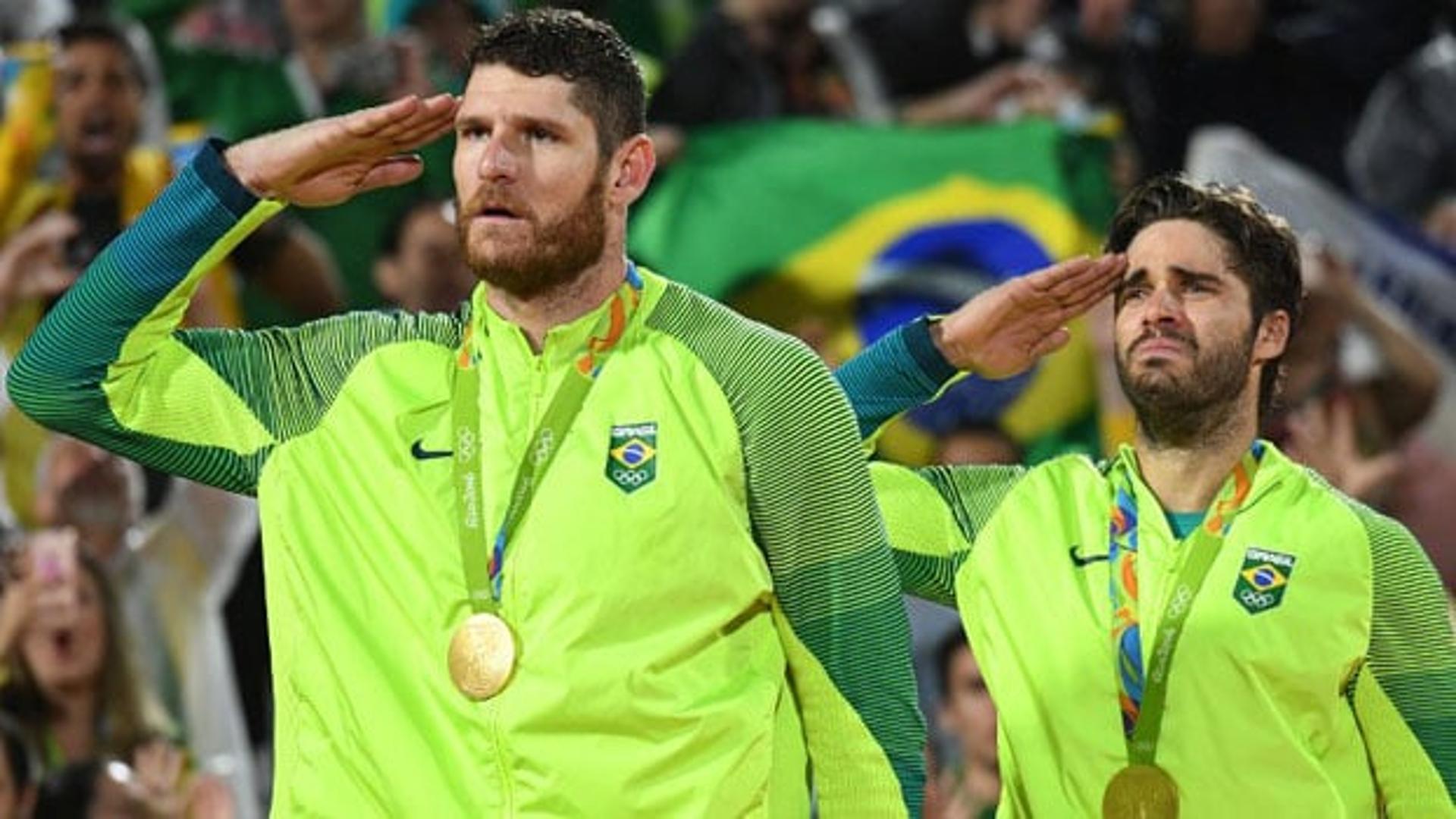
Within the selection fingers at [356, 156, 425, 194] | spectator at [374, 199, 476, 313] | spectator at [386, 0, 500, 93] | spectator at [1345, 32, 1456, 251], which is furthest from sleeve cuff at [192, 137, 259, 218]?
spectator at [1345, 32, 1456, 251]

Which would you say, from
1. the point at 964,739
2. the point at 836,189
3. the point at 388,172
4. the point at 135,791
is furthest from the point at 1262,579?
the point at 836,189

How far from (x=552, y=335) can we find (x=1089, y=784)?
1.38 m

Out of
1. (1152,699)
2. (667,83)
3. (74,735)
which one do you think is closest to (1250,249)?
(1152,699)

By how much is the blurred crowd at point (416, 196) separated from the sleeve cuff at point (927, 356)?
1207 millimetres

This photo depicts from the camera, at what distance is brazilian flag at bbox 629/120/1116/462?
10148mm

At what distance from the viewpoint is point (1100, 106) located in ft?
35.3

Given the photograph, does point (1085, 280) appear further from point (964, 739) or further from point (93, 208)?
point (93, 208)

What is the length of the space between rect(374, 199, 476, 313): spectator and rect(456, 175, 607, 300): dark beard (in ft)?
14.3

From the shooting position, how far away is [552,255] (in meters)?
4.73

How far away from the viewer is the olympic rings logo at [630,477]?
4.70m

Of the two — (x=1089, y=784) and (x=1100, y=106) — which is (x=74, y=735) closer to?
(x=1089, y=784)

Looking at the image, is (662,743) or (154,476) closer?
(662,743)

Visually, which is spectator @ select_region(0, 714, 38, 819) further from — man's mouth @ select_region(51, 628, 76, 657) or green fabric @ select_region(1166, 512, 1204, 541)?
green fabric @ select_region(1166, 512, 1204, 541)

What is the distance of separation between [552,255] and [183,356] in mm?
648
